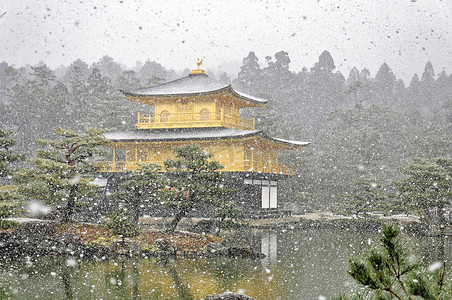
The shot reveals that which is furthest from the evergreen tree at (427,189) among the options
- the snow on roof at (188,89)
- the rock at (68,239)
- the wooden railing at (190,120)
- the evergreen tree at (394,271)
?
the evergreen tree at (394,271)

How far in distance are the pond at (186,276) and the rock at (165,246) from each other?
99 cm

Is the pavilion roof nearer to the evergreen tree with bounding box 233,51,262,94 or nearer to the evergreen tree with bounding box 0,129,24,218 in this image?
the evergreen tree with bounding box 0,129,24,218

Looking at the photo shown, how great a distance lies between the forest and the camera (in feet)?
106

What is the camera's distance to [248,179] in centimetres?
2367

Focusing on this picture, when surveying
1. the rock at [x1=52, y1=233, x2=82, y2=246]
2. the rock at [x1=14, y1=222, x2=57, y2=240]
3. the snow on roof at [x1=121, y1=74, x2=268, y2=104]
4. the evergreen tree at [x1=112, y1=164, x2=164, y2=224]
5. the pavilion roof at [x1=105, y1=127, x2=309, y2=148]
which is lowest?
the rock at [x1=52, y1=233, x2=82, y2=246]

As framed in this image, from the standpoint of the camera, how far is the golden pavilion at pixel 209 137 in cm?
2345

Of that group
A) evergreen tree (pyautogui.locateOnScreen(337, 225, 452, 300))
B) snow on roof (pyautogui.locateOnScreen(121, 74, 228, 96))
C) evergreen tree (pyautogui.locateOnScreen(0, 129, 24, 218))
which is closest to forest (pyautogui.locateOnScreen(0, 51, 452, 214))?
snow on roof (pyautogui.locateOnScreen(121, 74, 228, 96))

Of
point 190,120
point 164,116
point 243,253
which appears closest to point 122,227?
point 243,253

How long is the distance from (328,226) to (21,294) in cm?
1800

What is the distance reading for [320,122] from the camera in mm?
58219

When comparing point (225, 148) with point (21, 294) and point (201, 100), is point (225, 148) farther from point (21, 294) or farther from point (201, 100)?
point (21, 294)

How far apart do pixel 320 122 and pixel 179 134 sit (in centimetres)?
3756

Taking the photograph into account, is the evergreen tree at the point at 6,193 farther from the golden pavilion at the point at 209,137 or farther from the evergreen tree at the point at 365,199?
the evergreen tree at the point at 365,199

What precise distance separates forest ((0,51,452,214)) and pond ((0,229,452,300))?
9.85m
